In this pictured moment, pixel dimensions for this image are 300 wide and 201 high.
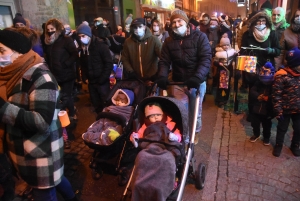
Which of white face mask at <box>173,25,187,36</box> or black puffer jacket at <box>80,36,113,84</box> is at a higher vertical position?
white face mask at <box>173,25,187,36</box>

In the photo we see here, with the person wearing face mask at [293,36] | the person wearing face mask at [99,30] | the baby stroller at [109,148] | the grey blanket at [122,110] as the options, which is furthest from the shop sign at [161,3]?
the baby stroller at [109,148]

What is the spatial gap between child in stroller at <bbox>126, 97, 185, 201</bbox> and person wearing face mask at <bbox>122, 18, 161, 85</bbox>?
1593 mm

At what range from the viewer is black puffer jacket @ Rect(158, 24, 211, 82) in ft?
12.2

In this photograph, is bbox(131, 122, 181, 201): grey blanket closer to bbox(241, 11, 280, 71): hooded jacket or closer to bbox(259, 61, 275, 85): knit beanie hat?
bbox(259, 61, 275, 85): knit beanie hat

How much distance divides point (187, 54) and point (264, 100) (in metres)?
1.52

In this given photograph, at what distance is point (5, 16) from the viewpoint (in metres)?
7.03

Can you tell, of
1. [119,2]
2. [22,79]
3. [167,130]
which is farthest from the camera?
[119,2]

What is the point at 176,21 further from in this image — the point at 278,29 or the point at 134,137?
the point at 278,29

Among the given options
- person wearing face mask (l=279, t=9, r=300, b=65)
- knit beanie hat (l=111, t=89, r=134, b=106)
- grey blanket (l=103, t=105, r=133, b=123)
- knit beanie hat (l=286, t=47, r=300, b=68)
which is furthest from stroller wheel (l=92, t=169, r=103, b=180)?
person wearing face mask (l=279, t=9, r=300, b=65)

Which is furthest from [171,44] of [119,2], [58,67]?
[119,2]

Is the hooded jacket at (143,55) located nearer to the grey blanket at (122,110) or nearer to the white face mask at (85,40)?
the white face mask at (85,40)

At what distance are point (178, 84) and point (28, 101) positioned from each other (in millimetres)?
1963

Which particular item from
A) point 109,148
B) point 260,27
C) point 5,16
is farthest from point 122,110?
point 5,16

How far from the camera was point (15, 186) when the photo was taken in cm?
369
